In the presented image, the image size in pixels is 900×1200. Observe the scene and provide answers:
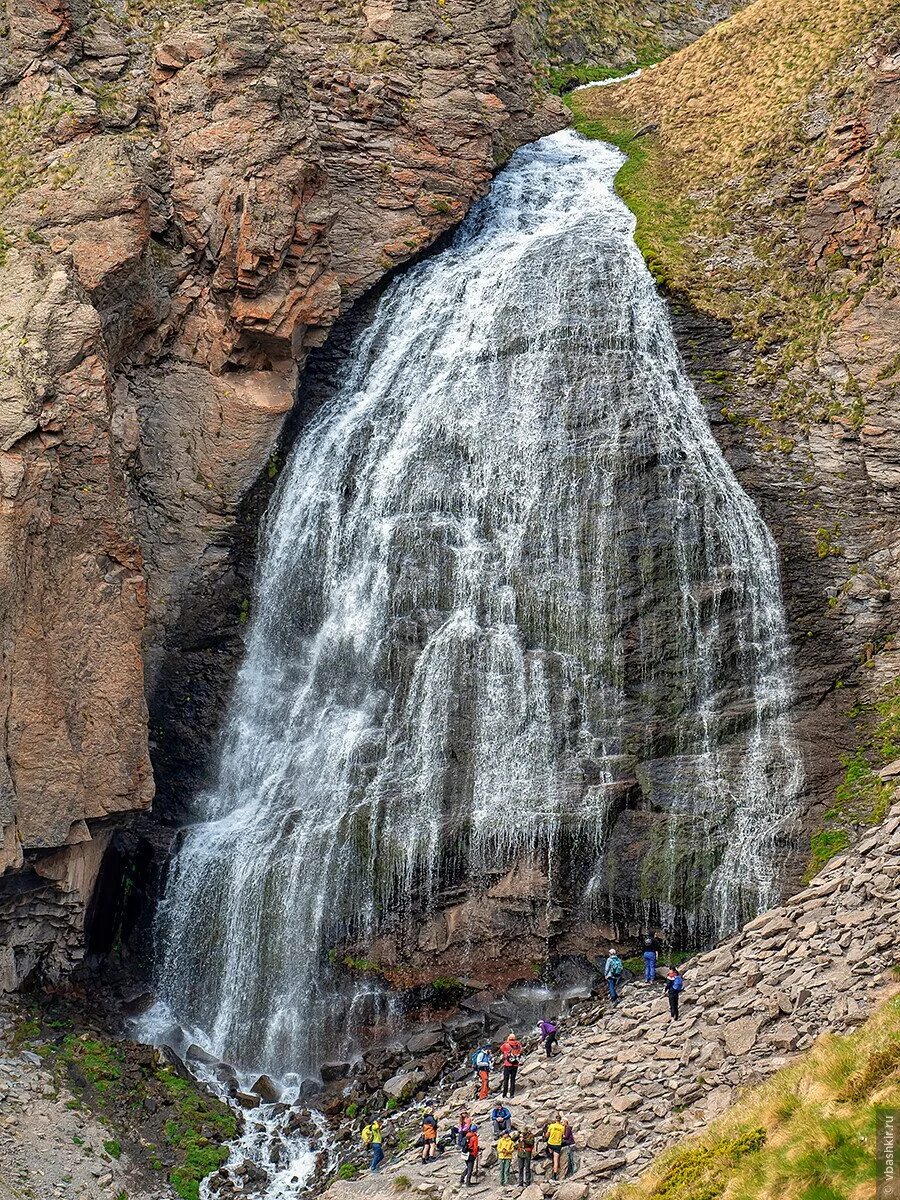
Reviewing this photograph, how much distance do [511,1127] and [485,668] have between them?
1207cm

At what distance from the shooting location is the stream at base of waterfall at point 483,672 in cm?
2994

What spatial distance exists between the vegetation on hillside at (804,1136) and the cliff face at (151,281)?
1748 centimetres

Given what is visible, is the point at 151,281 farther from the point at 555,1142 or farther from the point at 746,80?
the point at 555,1142

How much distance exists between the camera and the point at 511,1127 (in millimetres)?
23625

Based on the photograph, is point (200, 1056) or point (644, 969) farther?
point (200, 1056)

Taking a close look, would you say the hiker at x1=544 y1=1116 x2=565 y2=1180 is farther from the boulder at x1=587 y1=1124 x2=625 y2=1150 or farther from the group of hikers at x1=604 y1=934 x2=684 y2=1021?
the group of hikers at x1=604 y1=934 x2=684 y2=1021

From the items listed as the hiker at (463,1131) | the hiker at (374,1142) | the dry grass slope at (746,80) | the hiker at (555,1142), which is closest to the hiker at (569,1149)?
the hiker at (555,1142)

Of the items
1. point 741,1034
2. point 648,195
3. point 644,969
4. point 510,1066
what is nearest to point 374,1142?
point 510,1066

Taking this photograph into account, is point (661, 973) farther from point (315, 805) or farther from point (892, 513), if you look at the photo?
point (892, 513)

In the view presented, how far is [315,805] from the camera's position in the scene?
105 ft

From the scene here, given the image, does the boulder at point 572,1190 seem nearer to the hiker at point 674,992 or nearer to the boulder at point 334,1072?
the hiker at point 674,992

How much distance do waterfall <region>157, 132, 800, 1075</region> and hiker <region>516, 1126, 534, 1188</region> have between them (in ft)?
25.3

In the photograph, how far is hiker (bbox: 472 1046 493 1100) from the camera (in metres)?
25.3

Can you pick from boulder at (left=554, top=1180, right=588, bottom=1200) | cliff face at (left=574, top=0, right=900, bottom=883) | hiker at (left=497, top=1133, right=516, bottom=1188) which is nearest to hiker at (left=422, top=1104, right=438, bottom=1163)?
hiker at (left=497, top=1133, right=516, bottom=1188)
